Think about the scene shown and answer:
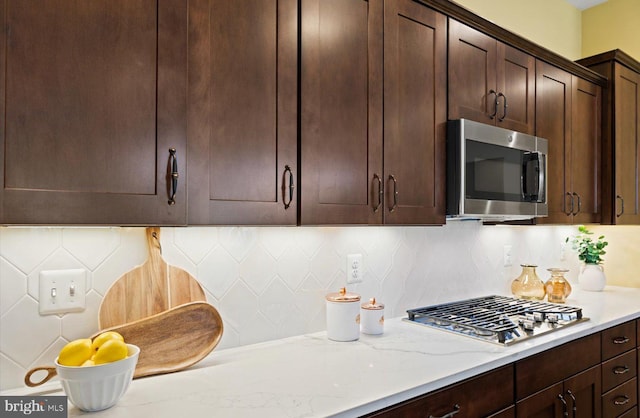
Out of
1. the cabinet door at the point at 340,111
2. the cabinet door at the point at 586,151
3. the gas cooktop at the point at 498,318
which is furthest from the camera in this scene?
the cabinet door at the point at 586,151

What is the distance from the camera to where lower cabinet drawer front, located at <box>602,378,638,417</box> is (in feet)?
7.00

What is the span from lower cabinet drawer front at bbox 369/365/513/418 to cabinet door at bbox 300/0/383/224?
61 cm

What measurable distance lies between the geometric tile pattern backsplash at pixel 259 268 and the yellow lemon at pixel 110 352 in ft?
0.88

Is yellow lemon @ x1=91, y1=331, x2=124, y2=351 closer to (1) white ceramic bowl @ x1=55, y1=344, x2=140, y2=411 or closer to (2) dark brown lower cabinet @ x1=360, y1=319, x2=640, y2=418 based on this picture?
(1) white ceramic bowl @ x1=55, y1=344, x2=140, y2=411

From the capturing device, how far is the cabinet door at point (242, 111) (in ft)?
4.05

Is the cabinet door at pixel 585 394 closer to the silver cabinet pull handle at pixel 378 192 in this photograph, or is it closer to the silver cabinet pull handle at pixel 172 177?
the silver cabinet pull handle at pixel 378 192

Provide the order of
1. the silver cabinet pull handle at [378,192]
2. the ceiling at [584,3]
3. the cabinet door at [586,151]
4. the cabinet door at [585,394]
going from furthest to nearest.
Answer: the ceiling at [584,3] → the cabinet door at [586,151] → the cabinet door at [585,394] → the silver cabinet pull handle at [378,192]

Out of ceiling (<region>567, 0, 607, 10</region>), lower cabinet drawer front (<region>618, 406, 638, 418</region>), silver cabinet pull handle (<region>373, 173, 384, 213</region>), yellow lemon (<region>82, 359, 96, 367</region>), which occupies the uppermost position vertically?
ceiling (<region>567, 0, 607, 10</region>)

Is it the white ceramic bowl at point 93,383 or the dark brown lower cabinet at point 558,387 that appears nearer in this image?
the white ceramic bowl at point 93,383

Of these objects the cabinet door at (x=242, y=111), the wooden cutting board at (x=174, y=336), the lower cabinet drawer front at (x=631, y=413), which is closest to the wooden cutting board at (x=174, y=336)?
the wooden cutting board at (x=174, y=336)

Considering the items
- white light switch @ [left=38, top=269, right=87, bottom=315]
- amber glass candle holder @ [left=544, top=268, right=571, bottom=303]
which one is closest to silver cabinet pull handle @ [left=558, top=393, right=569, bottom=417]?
amber glass candle holder @ [left=544, top=268, right=571, bottom=303]

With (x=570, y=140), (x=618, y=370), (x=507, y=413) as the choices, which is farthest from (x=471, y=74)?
(x=618, y=370)

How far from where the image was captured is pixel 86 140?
41.3 inches

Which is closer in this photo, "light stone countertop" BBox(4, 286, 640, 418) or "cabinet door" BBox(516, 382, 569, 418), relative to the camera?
"light stone countertop" BBox(4, 286, 640, 418)
